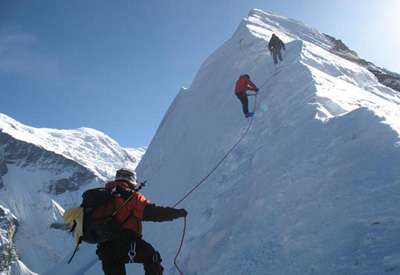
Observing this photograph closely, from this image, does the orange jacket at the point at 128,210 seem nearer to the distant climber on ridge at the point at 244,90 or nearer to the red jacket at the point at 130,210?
the red jacket at the point at 130,210

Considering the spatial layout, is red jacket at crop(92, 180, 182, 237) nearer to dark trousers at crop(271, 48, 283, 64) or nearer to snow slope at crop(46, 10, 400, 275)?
snow slope at crop(46, 10, 400, 275)

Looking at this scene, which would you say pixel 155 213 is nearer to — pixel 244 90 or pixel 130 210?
pixel 130 210

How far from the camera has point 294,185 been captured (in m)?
9.43

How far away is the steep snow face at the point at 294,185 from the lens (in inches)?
295

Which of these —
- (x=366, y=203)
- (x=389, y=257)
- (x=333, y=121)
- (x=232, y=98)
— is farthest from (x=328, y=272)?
(x=232, y=98)

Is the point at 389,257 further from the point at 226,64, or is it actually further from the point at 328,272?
the point at 226,64

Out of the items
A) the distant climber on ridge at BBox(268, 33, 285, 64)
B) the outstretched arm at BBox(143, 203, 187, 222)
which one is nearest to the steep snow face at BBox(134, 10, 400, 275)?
the distant climber on ridge at BBox(268, 33, 285, 64)

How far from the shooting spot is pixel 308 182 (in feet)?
30.1

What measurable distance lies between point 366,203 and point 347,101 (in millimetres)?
5752

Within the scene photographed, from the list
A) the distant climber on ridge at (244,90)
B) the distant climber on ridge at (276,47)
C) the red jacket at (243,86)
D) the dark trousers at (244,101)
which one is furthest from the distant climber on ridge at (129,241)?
the distant climber on ridge at (276,47)

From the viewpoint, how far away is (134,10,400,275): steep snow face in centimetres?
748

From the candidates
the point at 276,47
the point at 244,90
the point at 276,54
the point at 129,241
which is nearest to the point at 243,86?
the point at 244,90

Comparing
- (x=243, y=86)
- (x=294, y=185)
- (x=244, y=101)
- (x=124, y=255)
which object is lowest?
(x=124, y=255)

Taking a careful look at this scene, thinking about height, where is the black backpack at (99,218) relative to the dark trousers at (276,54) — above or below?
below
